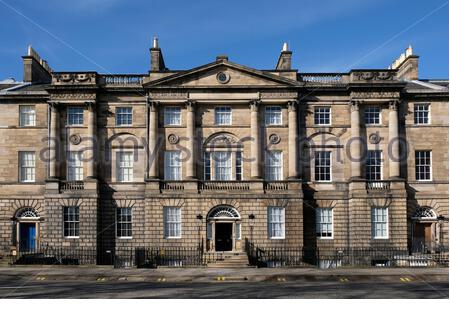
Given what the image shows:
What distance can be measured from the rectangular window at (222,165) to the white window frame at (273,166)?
2.58 metres

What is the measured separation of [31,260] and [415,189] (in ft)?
85.2

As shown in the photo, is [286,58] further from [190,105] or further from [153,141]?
[153,141]

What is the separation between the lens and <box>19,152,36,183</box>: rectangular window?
132 ft

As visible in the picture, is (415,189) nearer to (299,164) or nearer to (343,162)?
(343,162)

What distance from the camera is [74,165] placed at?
39.8 m

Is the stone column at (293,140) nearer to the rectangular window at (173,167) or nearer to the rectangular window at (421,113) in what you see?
the rectangular window at (173,167)

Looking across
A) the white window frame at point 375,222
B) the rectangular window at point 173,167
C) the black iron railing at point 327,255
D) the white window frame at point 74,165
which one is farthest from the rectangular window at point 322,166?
the white window frame at point 74,165

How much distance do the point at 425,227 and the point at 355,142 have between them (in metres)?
7.70

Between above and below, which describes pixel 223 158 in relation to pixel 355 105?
below

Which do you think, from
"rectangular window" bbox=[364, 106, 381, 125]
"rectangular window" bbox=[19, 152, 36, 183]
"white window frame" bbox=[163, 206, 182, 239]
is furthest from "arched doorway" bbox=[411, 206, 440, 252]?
"rectangular window" bbox=[19, 152, 36, 183]

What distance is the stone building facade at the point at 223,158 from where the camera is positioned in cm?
3859

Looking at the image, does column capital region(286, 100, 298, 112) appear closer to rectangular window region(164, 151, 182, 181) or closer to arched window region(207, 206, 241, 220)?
arched window region(207, 206, 241, 220)

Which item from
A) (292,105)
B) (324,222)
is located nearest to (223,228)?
(324,222)

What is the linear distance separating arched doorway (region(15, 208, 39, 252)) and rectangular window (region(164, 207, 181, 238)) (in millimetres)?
9146
